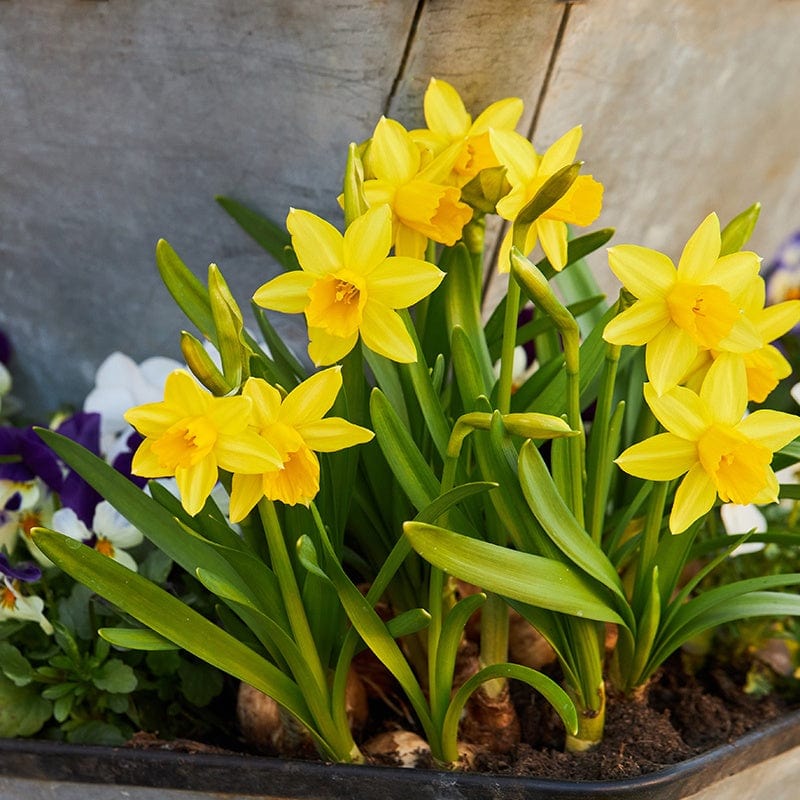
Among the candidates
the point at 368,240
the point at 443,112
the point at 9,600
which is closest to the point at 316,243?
the point at 368,240

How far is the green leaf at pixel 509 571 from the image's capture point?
0.75m

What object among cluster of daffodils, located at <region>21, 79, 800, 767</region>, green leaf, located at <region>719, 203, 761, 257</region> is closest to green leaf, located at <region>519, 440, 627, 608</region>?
cluster of daffodils, located at <region>21, 79, 800, 767</region>

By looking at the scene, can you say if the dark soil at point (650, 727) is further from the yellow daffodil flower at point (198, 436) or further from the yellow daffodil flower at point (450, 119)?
the yellow daffodil flower at point (450, 119)

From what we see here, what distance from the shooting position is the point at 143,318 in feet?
4.35

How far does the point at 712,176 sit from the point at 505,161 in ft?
2.12

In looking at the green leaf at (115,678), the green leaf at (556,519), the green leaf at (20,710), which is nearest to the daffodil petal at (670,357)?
the green leaf at (556,519)

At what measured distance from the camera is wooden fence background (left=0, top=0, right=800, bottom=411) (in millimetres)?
1069

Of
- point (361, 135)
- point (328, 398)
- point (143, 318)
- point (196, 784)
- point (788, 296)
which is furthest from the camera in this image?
point (788, 296)

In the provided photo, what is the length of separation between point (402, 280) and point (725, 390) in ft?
0.94

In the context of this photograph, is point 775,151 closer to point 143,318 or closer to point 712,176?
point 712,176

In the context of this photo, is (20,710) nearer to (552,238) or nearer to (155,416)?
(155,416)

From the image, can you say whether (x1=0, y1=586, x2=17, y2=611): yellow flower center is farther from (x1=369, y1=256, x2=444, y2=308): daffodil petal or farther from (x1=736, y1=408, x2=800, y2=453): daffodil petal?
(x1=736, y1=408, x2=800, y2=453): daffodil petal

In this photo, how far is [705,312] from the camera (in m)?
0.74

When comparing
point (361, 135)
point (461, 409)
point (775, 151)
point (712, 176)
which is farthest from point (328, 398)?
point (775, 151)
